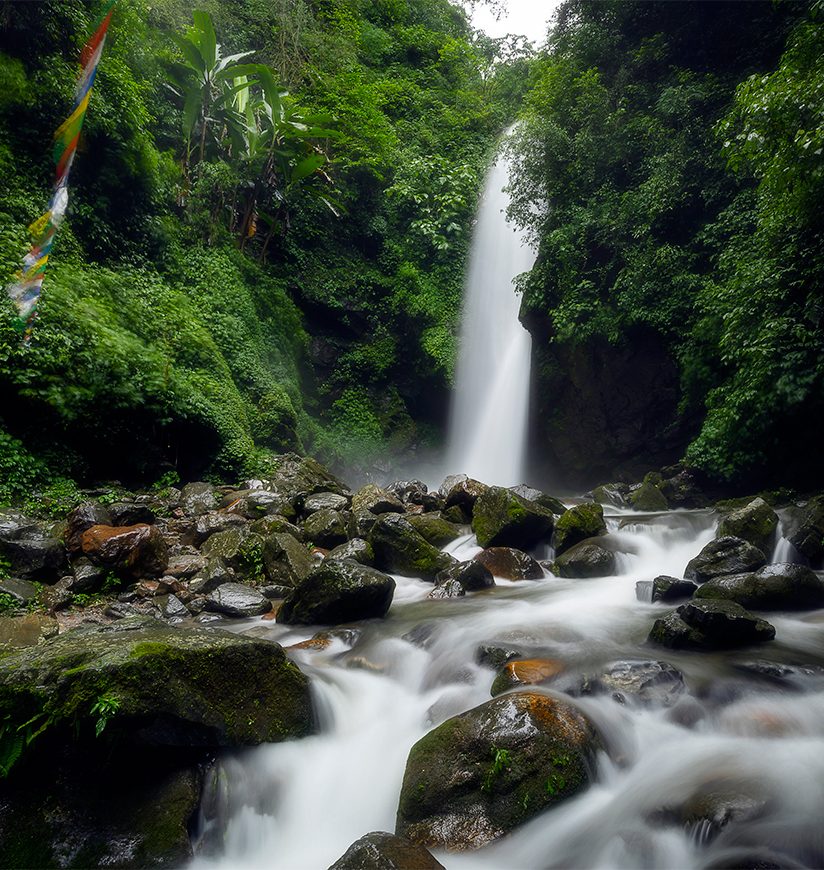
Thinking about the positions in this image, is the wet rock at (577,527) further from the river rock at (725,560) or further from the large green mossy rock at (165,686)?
the large green mossy rock at (165,686)

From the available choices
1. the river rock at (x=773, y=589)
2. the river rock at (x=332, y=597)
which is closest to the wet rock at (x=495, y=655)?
the river rock at (x=332, y=597)

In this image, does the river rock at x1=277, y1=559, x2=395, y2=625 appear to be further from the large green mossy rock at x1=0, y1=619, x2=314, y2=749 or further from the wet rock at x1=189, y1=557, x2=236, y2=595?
the large green mossy rock at x1=0, y1=619, x2=314, y2=749

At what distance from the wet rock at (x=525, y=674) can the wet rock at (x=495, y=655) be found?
10 cm

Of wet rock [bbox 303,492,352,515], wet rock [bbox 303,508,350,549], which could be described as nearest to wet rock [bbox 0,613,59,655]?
wet rock [bbox 303,508,350,549]

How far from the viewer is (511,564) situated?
782 cm

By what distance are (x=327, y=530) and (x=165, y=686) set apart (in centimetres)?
540

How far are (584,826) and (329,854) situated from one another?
1457 mm

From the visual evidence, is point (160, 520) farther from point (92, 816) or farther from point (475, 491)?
point (92, 816)

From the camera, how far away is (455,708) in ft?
14.2

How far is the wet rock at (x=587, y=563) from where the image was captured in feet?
25.3

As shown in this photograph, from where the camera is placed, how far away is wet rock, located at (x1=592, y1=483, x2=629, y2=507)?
40.3 feet

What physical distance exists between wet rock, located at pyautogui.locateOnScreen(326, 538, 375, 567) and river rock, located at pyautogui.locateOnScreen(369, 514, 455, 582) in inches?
3.4

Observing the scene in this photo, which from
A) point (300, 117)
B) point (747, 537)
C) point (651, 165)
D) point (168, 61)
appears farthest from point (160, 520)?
point (651, 165)

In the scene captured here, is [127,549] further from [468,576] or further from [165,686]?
[468,576]
